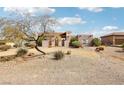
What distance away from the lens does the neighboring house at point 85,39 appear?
5720 millimetres

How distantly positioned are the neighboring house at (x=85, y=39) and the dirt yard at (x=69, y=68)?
10 centimetres

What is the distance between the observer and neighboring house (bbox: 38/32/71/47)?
5789 millimetres

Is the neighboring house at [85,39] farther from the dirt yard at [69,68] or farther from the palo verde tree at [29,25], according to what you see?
the palo verde tree at [29,25]

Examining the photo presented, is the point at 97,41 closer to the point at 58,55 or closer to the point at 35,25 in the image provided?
the point at 58,55

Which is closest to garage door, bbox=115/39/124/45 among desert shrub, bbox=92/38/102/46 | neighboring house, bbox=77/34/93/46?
desert shrub, bbox=92/38/102/46

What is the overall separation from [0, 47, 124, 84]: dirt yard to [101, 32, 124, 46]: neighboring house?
0.12 m

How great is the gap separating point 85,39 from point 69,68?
22.9 inches

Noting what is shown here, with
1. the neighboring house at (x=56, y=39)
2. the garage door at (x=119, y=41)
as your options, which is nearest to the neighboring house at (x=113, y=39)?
the garage door at (x=119, y=41)

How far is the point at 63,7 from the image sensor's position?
553cm

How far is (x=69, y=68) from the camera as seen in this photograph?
5.73m

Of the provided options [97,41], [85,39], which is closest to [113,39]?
[97,41]

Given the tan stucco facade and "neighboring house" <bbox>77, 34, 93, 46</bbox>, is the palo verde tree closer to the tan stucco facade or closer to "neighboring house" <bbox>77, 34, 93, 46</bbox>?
"neighboring house" <bbox>77, 34, 93, 46</bbox>
